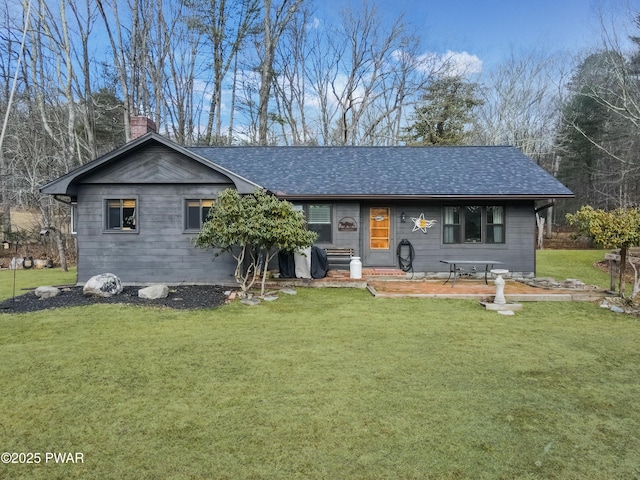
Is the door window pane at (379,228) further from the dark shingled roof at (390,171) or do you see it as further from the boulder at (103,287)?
the boulder at (103,287)

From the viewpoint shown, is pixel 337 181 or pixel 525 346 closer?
pixel 525 346

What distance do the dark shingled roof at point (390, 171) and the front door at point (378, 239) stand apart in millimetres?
810

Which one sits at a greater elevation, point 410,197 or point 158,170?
point 158,170

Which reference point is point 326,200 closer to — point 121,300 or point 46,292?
point 121,300

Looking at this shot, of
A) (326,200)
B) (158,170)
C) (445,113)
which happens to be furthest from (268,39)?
(158,170)

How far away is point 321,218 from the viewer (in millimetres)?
11172

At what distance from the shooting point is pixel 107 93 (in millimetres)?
21078

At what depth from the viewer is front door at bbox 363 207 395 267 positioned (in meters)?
11.3

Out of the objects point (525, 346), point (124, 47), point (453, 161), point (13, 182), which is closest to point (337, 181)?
point (453, 161)

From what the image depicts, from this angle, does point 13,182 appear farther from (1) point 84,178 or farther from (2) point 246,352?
(2) point 246,352

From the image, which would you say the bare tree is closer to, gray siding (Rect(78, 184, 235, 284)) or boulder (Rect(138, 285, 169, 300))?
gray siding (Rect(78, 184, 235, 284))

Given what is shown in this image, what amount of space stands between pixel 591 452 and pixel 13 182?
66.1 ft

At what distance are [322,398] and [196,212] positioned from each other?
7235mm

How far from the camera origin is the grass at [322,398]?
103 inches
